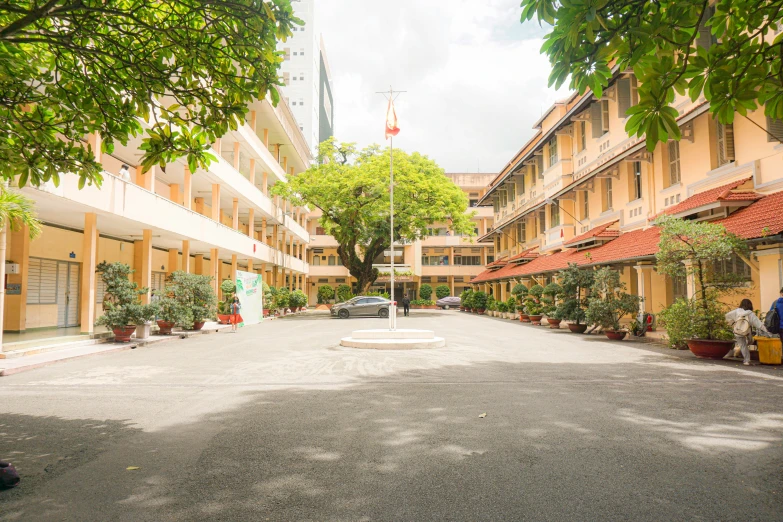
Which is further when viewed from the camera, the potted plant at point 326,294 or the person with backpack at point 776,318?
the potted plant at point 326,294

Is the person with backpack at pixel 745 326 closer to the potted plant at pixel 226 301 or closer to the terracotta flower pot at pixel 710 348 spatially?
the terracotta flower pot at pixel 710 348

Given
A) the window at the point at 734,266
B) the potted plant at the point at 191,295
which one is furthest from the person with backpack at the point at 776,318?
the potted plant at the point at 191,295

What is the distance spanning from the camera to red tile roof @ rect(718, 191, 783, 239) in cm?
1178

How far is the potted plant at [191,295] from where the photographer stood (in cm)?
2042

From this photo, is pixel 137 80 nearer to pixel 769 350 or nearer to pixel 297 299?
pixel 769 350

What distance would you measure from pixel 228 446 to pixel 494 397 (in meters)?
4.19

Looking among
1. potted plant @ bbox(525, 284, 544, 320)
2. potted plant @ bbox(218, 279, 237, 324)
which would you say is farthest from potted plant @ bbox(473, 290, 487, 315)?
potted plant @ bbox(218, 279, 237, 324)

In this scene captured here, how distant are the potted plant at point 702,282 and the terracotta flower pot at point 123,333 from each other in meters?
15.8

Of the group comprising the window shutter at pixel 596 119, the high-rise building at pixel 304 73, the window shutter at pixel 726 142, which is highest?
the high-rise building at pixel 304 73

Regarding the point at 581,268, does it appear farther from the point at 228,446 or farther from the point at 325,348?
the point at 228,446

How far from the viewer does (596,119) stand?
79.7ft

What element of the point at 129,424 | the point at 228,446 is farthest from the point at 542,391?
the point at 129,424

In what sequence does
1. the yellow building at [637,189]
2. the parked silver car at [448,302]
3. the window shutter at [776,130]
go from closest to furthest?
the window shutter at [776,130]
the yellow building at [637,189]
the parked silver car at [448,302]

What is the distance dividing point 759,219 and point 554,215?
19.0 m
